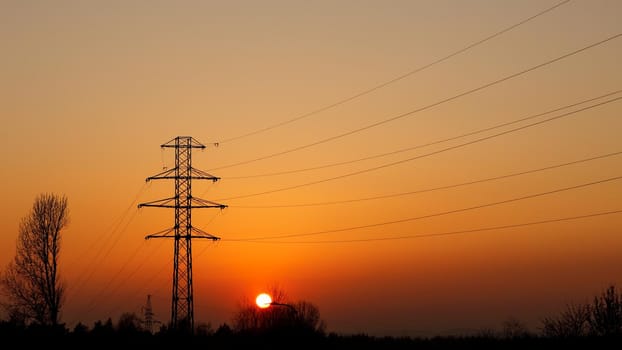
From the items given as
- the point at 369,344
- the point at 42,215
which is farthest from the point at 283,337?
the point at 42,215

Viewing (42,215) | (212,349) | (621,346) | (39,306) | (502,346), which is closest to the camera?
(621,346)

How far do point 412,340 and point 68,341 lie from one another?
74.6ft

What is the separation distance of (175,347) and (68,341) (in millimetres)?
7852

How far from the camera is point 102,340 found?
60844 mm

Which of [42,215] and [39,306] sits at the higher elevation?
[42,215]

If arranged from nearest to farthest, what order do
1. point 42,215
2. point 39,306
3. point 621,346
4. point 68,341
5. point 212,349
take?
point 621,346 → point 212,349 → point 68,341 → point 39,306 → point 42,215

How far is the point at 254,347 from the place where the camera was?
2317 inches

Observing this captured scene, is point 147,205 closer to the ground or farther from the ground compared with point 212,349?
farther from the ground

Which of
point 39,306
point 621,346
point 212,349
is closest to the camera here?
point 621,346

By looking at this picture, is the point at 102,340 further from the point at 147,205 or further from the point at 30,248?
the point at 30,248

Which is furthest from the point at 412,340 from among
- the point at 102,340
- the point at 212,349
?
the point at 102,340

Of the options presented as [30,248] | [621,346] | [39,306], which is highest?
[30,248]

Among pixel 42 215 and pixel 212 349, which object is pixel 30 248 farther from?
pixel 212 349

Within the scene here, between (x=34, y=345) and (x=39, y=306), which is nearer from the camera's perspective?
(x=34, y=345)
